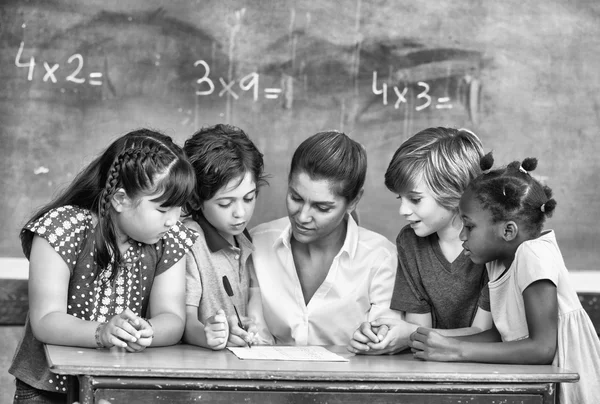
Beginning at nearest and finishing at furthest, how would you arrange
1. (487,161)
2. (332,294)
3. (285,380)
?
1. (285,380)
2. (487,161)
3. (332,294)

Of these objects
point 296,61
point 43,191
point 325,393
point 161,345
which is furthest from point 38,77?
point 325,393

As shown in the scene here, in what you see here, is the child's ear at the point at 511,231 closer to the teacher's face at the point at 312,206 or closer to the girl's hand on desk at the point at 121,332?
the teacher's face at the point at 312,206

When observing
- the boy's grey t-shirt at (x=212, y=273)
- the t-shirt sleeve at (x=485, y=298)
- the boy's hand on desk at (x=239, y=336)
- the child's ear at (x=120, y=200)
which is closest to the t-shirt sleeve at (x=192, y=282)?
the boy's grey t-shirt at (x=212, y=273)

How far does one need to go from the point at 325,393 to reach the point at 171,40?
1.78 meters

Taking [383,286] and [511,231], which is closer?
[511,231]

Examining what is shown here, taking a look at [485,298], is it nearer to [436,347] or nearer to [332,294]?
[436,347]

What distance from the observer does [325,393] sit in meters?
2.29

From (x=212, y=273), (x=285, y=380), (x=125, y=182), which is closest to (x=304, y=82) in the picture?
(x=212, y=273)

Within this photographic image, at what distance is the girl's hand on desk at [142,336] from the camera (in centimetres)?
240

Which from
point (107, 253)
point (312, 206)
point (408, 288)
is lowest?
point (408, 288)

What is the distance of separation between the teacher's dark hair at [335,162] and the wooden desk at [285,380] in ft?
2.27

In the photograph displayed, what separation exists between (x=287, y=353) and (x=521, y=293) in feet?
2.24

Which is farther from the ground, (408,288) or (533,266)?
(533,266)

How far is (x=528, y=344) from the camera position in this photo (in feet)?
8.32
